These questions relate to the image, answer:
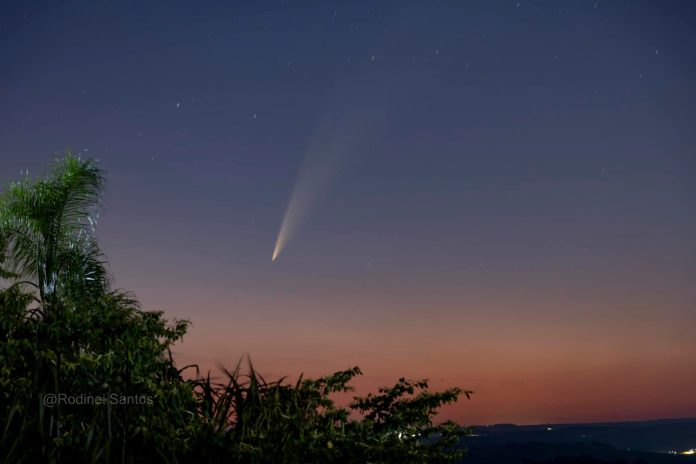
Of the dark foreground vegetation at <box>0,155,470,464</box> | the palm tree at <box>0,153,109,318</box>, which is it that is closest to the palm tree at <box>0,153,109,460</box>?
the palm tree at <box>0,153,109,318</box>

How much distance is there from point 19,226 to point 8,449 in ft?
42.4

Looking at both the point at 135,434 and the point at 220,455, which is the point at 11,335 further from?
the point at 220,455

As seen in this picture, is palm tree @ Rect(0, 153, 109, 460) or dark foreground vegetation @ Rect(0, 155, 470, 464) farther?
A: palm tree @ Rect(0, 153, 109, 460)

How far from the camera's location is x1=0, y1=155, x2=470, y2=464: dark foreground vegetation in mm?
6980

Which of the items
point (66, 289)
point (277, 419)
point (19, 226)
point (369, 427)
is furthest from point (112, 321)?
point (19, 226)

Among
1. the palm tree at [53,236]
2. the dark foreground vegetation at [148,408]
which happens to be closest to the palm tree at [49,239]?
the palm tree at [53,236]

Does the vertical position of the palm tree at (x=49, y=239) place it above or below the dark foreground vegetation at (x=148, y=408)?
above

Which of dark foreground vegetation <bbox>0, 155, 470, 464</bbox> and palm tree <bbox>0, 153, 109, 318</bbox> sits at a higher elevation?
palm tree <bbox>0, 153, 109, 318</bbox>

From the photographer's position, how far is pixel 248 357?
862cm

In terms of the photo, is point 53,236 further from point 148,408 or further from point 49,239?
point 148,408

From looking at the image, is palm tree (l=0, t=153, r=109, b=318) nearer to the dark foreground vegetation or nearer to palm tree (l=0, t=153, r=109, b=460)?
palm tree (l=0, t=153, r=109, b=460)

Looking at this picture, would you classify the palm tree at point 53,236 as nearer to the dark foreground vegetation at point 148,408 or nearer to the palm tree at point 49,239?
the palm tree at point 49,239

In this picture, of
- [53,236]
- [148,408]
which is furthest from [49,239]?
[148,408]

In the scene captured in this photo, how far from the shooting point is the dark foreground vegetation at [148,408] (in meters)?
6.98
